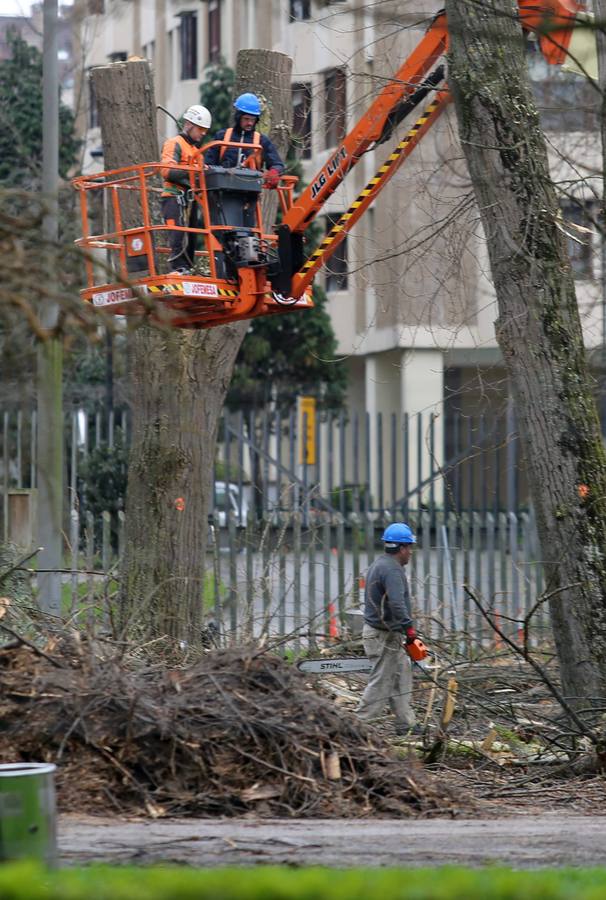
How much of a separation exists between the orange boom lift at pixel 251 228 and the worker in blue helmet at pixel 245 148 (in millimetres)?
190

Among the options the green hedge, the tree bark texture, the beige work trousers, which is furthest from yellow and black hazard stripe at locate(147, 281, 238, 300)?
the green hedge

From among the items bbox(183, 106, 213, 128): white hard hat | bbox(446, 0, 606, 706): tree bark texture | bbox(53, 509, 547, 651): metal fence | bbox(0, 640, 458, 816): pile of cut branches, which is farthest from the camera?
bbox(53, 509, 547, 651): metal fence

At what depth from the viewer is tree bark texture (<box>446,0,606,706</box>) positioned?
37.9 ft

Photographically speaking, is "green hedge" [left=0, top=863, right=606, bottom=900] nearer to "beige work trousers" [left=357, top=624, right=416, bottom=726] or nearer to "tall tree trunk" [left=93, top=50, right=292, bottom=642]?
"beige work trousers" [left=357, top=624, right=416, bottom=726]

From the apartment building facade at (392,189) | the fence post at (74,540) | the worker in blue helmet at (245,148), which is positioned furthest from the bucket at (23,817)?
the worker in blue helmet at (245,148)

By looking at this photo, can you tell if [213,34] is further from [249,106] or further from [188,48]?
[249,106]

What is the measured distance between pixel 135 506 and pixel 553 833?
6573mm

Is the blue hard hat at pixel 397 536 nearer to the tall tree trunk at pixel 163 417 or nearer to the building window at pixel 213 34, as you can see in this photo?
the tall tree trunk at pixel 163 417

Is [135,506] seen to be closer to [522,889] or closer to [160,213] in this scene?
[160,213]

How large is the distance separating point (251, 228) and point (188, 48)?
26.5m

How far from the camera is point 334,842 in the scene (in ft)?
27.9

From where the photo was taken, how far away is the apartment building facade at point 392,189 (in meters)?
13.0

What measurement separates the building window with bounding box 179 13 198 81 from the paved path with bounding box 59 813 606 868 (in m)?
30.9

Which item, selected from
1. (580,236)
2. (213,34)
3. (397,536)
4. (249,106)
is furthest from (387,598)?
(213,34)
